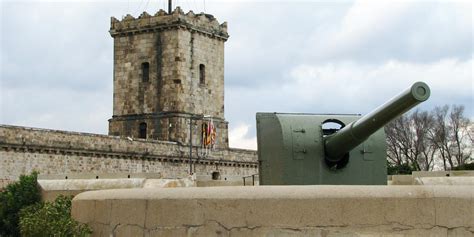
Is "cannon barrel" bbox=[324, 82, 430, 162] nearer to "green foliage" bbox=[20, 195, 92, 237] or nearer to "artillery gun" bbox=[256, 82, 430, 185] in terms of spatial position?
"artillery gun" bbox=[256, 82, 430, 185]

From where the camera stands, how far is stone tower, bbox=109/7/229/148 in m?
49.2

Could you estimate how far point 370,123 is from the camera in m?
9.38

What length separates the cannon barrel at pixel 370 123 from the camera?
7.98m

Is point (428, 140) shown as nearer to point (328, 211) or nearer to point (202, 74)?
point (202, 74)

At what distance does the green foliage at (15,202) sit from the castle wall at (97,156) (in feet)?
70.1

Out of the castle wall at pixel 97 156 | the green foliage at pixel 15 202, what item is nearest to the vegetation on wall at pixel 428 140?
the castle wall at pixel 97 156

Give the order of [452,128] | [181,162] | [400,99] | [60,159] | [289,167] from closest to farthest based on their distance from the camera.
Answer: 1. [400,99]
2. [289,167]
3. [60,159]
4. [181,162]
5. [452,128]

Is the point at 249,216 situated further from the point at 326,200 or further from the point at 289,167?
the point at 289,167

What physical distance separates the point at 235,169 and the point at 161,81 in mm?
6479

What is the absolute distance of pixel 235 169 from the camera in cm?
5228

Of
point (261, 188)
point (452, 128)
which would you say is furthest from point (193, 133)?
point (261, 188)

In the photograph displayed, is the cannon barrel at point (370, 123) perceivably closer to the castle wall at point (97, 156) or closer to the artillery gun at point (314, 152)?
the artillery gun at point (314, 152)

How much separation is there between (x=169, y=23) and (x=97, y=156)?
9672 millimetres

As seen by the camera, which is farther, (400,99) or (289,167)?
(289,167)
